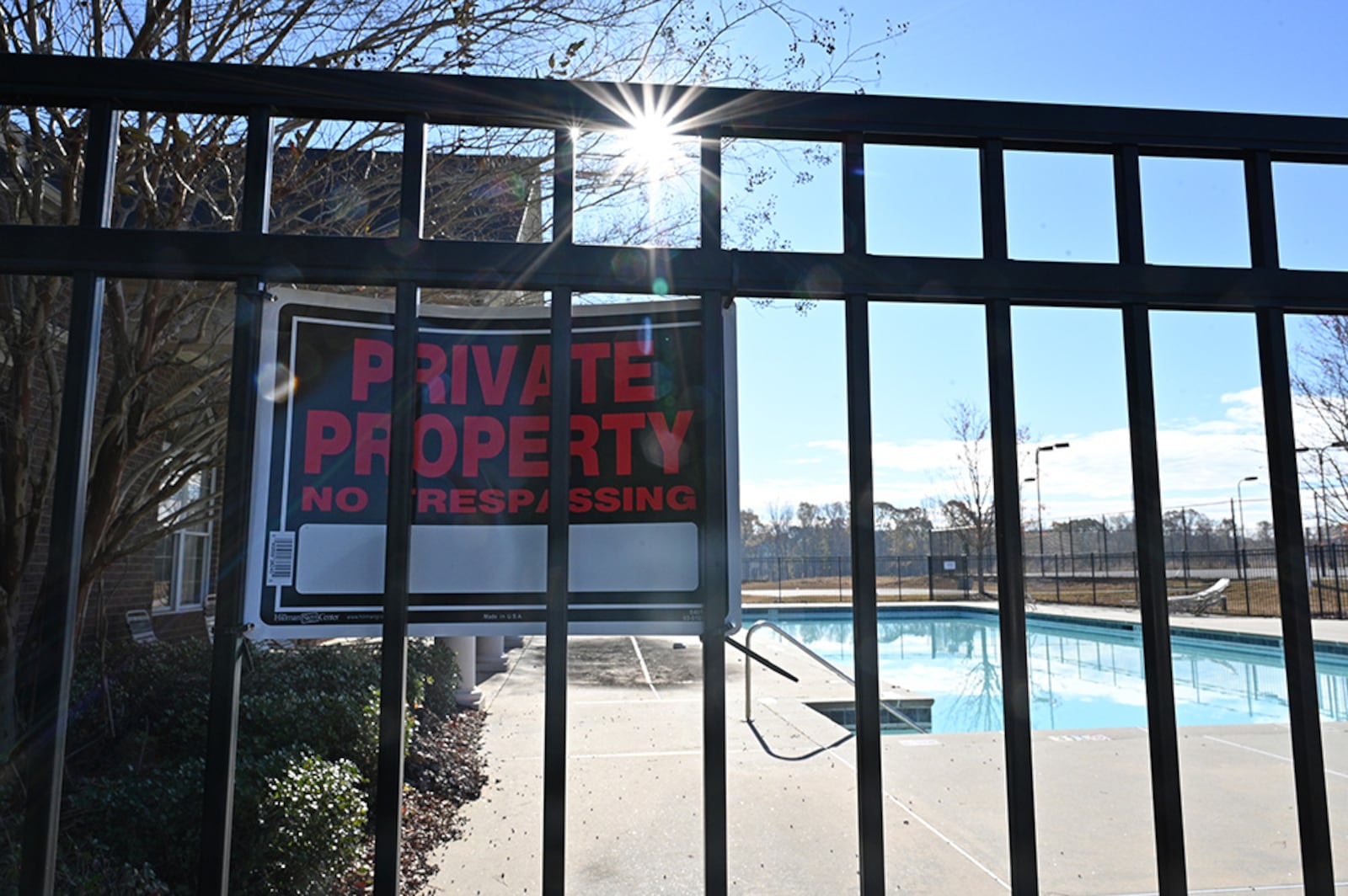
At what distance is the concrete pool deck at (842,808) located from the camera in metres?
3.97

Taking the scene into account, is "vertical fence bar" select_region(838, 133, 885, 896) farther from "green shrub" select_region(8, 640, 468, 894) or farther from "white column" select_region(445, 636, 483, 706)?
"white column" select_region(445, 636, 483, 706)

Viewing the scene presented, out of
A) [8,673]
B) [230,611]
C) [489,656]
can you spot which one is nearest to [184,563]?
[489,656]

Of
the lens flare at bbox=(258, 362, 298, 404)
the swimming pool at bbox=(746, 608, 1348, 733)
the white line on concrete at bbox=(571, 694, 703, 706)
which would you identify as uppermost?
the lens flare at bbox=(258, 362, 298, 404)

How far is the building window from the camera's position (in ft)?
32.8

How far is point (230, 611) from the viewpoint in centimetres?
143

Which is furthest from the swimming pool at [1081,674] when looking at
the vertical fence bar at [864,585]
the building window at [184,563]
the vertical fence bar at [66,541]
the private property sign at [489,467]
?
the building window at [184,563]

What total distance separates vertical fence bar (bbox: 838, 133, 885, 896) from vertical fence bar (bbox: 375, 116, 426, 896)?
2.45 feet

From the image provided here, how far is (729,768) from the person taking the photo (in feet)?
19.0

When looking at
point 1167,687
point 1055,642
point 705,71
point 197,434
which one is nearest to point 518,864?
point 197,434

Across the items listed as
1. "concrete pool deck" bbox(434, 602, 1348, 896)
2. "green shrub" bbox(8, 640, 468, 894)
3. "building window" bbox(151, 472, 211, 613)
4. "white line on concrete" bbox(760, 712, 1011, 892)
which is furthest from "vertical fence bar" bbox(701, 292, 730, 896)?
"building window" bbox(151, 472, 211, 613)

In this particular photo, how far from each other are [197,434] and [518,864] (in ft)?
9.63

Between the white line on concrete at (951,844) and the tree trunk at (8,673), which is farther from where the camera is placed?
the tree trunk at (8,673)

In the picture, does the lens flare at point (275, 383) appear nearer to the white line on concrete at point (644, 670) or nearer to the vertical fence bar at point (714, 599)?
the vertical fence bar at point (714, 599)

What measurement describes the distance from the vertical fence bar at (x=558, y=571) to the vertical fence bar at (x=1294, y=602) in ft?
4.15
